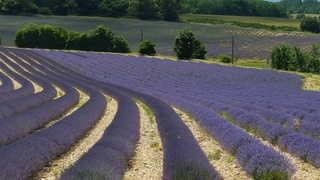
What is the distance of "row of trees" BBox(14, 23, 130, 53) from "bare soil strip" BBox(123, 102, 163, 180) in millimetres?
54428

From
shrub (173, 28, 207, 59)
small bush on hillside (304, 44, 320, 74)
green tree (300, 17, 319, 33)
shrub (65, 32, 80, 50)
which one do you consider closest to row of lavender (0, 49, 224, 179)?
small bush on hillside (304, 44, 320, 74)

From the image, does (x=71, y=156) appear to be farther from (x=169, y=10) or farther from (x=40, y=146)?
(x=169, y=10)

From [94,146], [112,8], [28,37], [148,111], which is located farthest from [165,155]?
[112,8]

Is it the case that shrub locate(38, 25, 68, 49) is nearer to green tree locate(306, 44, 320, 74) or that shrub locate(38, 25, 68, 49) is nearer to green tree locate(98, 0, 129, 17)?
green tree locate(306, 44, 320, 74)

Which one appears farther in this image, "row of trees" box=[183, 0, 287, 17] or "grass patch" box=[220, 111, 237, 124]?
"row of trees" box=[183, 0, 287, 17]

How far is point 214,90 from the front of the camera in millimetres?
26484

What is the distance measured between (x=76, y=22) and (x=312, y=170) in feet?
286

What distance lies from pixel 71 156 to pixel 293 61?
49473mm

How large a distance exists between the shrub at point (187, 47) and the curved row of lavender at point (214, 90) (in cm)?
1793

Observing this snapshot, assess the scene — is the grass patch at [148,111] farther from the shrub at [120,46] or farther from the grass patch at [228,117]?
the shrub at [120,46]

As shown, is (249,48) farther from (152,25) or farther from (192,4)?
(192,4)

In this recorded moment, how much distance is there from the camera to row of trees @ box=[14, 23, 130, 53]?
6881 centimetres

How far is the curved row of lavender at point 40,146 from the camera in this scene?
23.5ft

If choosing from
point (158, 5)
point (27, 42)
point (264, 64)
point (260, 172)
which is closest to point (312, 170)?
point (260, 172)
